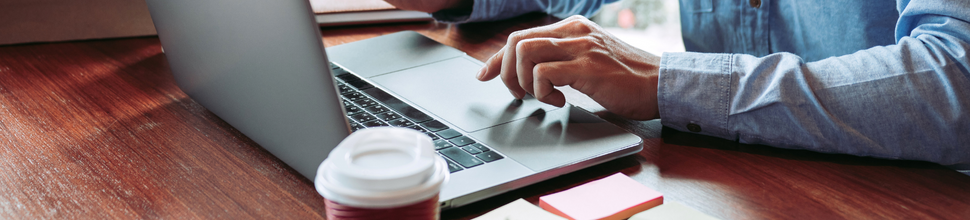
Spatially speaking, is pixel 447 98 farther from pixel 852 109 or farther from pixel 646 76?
pixel 852 109

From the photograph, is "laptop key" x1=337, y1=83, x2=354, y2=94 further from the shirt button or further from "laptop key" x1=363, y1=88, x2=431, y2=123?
the shirt button

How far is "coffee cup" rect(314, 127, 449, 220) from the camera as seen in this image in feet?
0.86

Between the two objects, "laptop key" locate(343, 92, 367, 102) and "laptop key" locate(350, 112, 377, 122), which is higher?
"laptop key" locate(350, 112, 377, 122)

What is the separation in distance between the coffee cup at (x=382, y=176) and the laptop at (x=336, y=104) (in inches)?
5.4

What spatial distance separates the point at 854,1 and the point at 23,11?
1.03 metres

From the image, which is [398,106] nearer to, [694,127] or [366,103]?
[366,103]

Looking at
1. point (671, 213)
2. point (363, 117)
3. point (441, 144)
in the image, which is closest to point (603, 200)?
point (671, 213)

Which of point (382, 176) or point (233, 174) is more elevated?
point (382, 176)

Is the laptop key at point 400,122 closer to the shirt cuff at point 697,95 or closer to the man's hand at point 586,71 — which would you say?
the man's hand at point 586,71

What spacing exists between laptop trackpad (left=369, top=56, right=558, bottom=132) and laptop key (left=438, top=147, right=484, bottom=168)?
0.06 meters

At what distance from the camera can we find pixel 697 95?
60cm

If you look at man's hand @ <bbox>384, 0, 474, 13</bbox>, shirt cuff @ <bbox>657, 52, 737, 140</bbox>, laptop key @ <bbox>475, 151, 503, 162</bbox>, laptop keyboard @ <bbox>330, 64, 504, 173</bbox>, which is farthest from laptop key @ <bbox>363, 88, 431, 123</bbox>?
man's hand @ <bbox>384, 0, 474, 13</bbox>

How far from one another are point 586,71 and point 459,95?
0.14 m

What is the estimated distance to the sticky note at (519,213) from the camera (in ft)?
1.34
